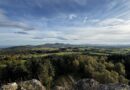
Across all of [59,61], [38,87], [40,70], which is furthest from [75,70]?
[38,87]

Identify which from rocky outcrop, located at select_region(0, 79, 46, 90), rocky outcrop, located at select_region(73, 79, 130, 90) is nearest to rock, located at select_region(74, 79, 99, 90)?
rocky outcrop, located at select_region(73, 79, 130, 90)

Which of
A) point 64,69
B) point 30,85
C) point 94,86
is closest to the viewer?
point 94,86

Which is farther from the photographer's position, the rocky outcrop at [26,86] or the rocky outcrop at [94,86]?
the rocky outcrop at [26,86]

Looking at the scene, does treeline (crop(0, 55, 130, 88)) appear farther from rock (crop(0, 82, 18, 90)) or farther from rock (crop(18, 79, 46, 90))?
rock (crop(0, 82, 18, 90))

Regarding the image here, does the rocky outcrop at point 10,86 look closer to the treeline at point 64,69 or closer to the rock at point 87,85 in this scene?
the rock at point 87,85

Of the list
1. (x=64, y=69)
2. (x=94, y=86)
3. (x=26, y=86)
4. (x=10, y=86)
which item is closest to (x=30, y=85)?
(x=26, y=86)

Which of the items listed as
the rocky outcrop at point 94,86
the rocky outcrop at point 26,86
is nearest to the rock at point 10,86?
the rocky outcrop at point 26,86

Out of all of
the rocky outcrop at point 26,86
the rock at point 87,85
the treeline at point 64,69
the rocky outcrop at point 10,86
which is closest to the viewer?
the rocky outcrop at point 10,86

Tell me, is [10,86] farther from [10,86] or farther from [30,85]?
[30,85]

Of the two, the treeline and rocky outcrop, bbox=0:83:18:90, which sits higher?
rocky outcrop, bbox=0:83:18:90

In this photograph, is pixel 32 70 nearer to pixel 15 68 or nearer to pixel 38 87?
pixel 15 68

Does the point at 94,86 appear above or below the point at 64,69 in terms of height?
above

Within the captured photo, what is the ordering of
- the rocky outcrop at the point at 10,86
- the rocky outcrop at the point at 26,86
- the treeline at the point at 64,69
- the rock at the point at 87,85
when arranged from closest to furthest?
1. the rocky outcrop at the point at 10,86
2. the rocky outcrop at the point at 26,86
3. the rock at the point at 87,85
4. the treeline at the point at 64,69
